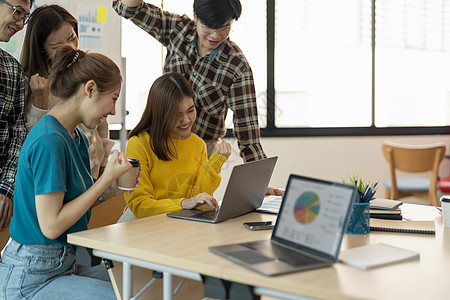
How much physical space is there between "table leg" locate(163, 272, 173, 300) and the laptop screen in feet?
1.05

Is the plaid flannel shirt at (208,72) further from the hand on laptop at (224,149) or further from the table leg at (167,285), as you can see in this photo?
the table leg at (167,285)

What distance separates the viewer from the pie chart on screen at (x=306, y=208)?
1434mm

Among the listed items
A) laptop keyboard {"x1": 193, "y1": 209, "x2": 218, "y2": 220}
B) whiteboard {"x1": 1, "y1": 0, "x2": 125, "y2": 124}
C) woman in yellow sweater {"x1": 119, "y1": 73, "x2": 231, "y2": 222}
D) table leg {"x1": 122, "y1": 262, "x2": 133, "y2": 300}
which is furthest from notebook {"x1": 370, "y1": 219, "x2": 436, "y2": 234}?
whiteboard {"x1": 1, "y1": 0, "x2": 125, "y2": 124}

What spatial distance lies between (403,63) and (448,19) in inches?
32.0

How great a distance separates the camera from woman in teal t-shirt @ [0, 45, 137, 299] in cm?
161

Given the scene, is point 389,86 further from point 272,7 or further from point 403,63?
point 272,7

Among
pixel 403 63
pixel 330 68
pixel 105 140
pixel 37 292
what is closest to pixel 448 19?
pixel 403 63

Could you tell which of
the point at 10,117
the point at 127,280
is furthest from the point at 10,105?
the point at 127,280

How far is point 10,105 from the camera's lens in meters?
2.23

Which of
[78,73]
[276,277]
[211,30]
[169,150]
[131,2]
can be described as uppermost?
[131,2]

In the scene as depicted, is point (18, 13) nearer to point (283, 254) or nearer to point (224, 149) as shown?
point (224, 149)

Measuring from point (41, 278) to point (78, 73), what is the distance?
65cm

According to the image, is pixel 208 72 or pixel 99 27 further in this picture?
pixel 99 27

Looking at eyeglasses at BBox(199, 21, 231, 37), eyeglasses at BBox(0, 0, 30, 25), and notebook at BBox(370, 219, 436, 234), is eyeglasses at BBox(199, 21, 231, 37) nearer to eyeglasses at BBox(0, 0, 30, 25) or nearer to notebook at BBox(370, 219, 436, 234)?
eyeglasses at BBox(0, 0, 30, 25)
